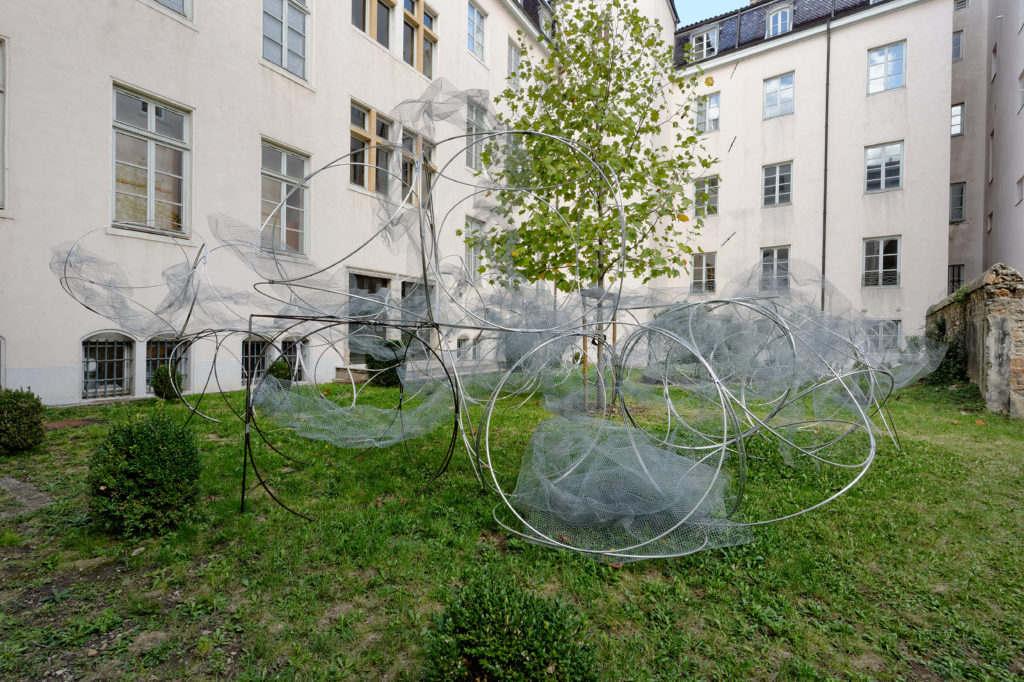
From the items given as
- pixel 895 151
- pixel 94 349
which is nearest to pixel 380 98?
pixel 94 349

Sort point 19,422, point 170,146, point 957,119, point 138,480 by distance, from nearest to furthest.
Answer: point 138,480
point 19,422
point 170,146
point 957,119

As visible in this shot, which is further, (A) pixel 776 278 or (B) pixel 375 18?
(B) pixel 375 18

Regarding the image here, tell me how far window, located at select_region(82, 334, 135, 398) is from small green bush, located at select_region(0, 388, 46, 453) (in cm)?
312

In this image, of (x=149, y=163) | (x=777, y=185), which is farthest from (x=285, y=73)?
(x=777, y=185)

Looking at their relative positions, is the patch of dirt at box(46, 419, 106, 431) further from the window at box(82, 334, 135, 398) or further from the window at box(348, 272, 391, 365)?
the window at box(348, 272, 391, 365)

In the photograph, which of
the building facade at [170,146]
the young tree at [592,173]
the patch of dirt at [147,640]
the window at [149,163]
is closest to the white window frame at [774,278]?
the young tree at [592,173]

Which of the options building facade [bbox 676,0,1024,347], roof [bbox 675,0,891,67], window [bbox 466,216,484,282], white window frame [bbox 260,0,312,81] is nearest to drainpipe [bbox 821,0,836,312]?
building facade [bbox 676,0,1024,347]

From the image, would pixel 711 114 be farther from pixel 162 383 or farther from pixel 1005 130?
pixel 162 383

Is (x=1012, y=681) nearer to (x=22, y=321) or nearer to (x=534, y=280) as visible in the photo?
(x=534, y=280)

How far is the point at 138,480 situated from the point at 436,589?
2.30 metres

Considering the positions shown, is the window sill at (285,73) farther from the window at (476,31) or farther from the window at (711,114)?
the window at (711,114)

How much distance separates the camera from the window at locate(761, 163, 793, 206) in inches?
782

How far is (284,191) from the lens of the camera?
1153 centimetres

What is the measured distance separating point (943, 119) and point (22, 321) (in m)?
24.8
